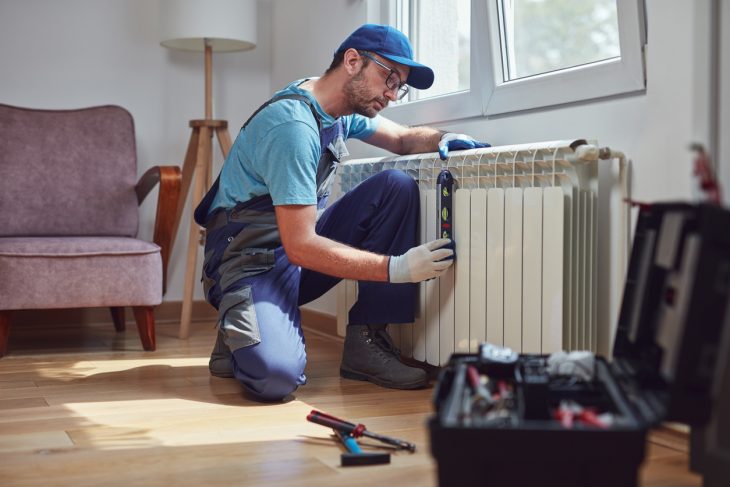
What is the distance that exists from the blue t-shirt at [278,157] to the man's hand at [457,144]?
1.05 ft

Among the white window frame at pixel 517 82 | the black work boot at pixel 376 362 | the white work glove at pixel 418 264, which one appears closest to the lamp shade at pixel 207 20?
the white window frame at pixel 517 82

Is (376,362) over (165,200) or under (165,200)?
under

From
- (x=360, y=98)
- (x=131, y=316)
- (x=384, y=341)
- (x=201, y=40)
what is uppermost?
(x=201, y=40)

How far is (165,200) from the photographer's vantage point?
3.06m

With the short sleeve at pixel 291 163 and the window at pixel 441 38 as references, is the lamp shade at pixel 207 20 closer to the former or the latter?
the window at pixel 441 38

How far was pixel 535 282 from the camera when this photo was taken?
6.21ft

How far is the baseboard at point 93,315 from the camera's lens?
11.3 feet

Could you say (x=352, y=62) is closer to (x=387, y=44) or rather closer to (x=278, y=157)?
(x=387, y=44)

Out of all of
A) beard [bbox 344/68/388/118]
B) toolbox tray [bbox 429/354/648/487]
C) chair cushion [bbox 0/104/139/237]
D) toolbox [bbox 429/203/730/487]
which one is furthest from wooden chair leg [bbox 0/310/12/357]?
toolbox tray [bbox 429/354/648/487]

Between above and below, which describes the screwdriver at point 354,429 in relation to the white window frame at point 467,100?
below

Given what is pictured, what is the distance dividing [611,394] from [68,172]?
102 inches

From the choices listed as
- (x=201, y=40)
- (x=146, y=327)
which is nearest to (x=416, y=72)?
(x=146, y=327)

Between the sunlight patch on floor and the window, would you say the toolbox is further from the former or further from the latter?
the window

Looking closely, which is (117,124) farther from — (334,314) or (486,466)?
(486,466)
